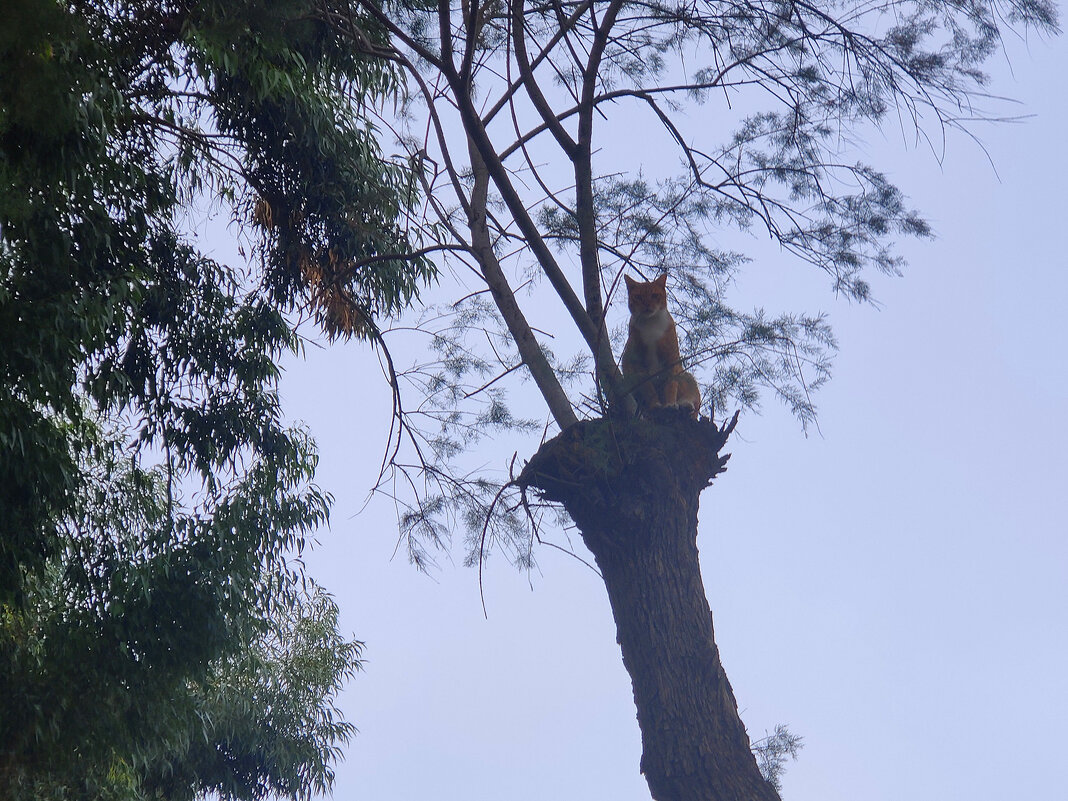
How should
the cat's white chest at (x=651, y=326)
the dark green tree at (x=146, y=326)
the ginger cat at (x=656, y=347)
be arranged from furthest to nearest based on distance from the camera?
the cat's white chest at (x=651, y=326) → the ginger cat at (x=656, y=347) → the dark green tree at (x=146, y=326)

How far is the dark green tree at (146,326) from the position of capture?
4.21m

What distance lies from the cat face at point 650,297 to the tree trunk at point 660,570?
0.94m

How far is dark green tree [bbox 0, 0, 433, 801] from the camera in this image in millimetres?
4207

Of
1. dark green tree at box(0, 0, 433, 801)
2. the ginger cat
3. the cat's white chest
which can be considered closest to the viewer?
dark green tree at box(0, 0, 433, 801)

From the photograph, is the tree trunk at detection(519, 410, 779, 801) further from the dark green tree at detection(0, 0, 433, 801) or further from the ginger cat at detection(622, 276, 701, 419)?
the dark green tree at detection(0, 0, 433, 801)

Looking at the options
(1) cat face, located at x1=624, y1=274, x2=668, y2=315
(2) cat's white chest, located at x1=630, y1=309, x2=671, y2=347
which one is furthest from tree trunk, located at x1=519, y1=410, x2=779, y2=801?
(1) cat face, located at x1=624, y1=274, x2=668, y2=315

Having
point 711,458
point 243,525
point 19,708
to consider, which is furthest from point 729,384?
point 19,708

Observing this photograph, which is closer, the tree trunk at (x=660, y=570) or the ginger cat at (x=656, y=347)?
the tree trunk at (x=660, y=570)

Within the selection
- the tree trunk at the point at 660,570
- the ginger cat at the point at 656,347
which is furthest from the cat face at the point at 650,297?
the tree trunk at the point at 660,570

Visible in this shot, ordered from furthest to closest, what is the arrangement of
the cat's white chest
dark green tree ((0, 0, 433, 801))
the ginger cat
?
the cat's white chest, the ginger cat, dark green tree ((0, 0, 433, 801))

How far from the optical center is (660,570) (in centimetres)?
535

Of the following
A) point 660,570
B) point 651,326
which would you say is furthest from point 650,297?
point 660,570

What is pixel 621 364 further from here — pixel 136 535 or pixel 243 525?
pixel 136 535

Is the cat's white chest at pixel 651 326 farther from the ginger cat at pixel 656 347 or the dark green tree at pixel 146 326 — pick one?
the dark green tree at pixel 146 326
